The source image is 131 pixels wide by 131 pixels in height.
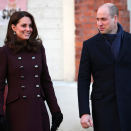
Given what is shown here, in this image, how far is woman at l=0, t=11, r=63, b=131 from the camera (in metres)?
3.34

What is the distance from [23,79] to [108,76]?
2.91ft

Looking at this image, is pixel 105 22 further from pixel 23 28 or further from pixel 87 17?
pixel 87 17

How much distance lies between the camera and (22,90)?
3.35 meters

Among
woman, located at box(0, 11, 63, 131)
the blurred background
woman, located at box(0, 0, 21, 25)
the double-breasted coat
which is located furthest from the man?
woman, located at box(0, 0, 21, 25)

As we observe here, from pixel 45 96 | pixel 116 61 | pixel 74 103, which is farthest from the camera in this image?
pixel 74 103

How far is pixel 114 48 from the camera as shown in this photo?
336 cm

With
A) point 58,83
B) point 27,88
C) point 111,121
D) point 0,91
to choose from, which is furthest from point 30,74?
point 58,83

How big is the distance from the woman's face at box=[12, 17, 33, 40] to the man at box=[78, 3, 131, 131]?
0.65 metres

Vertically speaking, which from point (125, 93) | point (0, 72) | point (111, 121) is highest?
point (0, 72)

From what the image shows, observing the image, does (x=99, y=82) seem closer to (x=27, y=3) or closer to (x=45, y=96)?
(x=45, y=96)

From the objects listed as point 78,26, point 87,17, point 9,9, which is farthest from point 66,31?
point 9,9

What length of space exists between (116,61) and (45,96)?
92 cm

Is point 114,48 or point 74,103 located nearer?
point 114,48

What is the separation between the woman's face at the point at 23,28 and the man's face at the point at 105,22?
77cm
